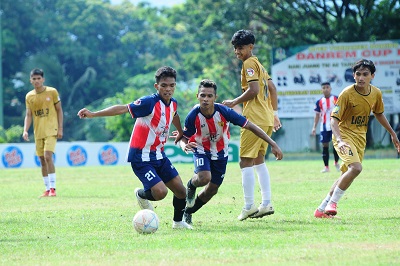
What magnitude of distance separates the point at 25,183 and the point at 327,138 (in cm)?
738

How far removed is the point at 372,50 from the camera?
36281 millimetres

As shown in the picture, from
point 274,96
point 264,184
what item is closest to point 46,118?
point 274,96

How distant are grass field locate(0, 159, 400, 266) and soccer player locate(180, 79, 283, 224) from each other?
423 millimetres

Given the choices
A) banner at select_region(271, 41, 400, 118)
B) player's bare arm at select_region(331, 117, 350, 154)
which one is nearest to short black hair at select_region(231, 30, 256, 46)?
player's bare arm at select_region(331, 117, 350, 154)

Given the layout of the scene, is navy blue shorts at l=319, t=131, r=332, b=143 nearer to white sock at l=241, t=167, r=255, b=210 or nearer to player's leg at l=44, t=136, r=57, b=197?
player's leg at l=44, t=136, r=57, b=197

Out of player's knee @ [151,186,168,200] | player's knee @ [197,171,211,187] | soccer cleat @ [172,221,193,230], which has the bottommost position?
soccer cleat @ [172,221,193,230]

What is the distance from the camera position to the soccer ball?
9.20 m

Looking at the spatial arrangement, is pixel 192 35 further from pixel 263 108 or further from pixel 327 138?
pixel 263 108

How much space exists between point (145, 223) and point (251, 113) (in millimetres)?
2144

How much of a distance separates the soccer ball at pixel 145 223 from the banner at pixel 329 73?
2711 cm

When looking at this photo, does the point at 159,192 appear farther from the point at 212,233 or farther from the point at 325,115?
the point at 325,115

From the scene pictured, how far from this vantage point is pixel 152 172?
9578 mm

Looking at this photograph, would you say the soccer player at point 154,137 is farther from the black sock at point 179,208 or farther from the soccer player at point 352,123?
the soccer player at point 352,123

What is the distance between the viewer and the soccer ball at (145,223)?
9.20 meters
